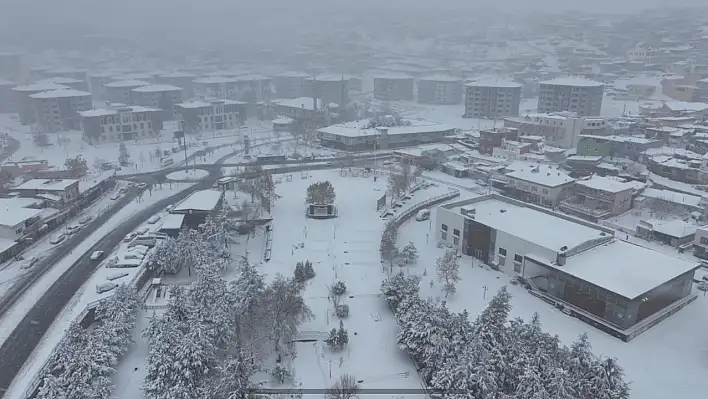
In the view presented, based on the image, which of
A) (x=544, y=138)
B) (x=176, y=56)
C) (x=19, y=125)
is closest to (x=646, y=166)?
(x=544, y=138)

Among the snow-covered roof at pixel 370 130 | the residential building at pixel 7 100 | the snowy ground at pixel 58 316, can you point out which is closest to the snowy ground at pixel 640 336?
the snowy ground at pixel 58 316

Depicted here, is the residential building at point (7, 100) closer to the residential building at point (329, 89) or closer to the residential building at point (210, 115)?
the residential building at point (210, 115)

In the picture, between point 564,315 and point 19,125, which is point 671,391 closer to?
point 564,315

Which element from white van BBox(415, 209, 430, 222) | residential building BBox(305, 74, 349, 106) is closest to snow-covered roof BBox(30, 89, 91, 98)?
residential building BBox(305, 74, 349, 106)

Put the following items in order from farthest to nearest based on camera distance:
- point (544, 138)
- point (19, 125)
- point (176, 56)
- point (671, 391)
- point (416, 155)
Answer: point (176, 56) < point (19, 125) < point (544, 138) < point (416, 155) < point (671, 391)

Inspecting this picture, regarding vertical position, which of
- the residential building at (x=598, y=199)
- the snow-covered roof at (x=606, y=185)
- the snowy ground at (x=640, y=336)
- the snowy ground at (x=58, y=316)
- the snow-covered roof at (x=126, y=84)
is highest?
the snow-covered roof at (x=126, y=84)

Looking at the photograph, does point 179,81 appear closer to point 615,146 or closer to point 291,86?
point 291,86

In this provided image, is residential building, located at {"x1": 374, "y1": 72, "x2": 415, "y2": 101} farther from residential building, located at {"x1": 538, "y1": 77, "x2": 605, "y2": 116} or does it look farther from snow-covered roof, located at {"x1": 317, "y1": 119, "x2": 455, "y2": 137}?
snow-covered roof, located at {"x1": 317, "y1": 119, "x2": 455, "y2": 137}
